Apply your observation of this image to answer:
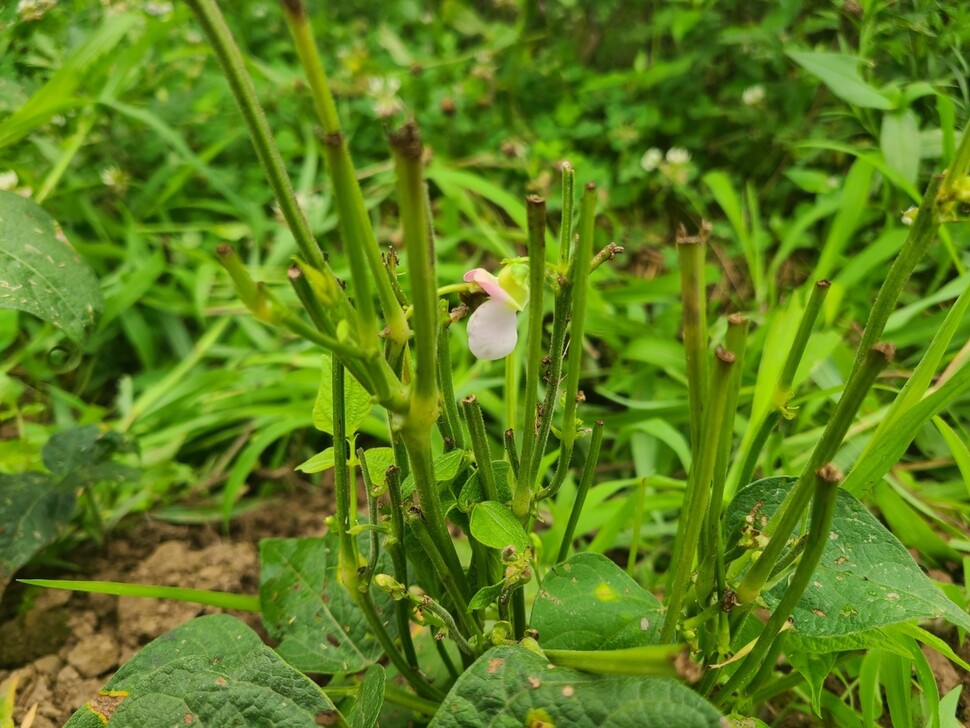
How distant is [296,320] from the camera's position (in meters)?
0.36

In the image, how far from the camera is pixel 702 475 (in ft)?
1.42

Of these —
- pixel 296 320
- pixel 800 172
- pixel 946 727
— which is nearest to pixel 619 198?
pixel 800 172

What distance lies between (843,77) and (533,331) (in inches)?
40.4

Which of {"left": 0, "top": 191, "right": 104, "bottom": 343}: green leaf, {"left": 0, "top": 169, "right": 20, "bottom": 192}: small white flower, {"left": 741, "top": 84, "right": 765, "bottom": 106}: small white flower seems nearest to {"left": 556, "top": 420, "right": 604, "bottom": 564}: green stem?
{"left": 0, "top": 191, "right": 104, "bottom": 343}: green leaf

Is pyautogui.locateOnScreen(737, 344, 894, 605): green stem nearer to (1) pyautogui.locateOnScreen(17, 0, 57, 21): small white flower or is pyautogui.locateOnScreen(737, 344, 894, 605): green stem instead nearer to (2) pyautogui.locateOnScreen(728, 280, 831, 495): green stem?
(2) pyautogui.locateOnScreen(728, 280, 831, 495): green stem

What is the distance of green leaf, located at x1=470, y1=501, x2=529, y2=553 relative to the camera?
491mm

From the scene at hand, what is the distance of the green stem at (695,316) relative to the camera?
0.35 metres

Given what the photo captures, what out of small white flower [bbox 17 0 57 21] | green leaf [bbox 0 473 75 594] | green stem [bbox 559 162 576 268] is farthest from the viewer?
small white flower [bbox 17 0 57 21]

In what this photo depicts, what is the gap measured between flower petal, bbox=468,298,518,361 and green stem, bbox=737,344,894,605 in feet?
0.67

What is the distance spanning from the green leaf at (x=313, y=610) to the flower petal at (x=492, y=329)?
34cm

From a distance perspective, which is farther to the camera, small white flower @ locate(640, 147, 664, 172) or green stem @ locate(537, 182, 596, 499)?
small white flower @ locate(640, 147, 664, 172)

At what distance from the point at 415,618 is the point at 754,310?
3.70 feet

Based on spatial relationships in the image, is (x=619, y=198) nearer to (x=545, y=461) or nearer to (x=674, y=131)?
(x=674, y=131)

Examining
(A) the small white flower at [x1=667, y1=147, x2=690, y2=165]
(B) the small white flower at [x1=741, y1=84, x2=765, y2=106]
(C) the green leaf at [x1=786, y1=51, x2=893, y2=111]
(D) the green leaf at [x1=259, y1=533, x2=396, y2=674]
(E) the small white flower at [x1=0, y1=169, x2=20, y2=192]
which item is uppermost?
(E) the small white flower at [x1=0, y1=169, x2=20, y2=192]
